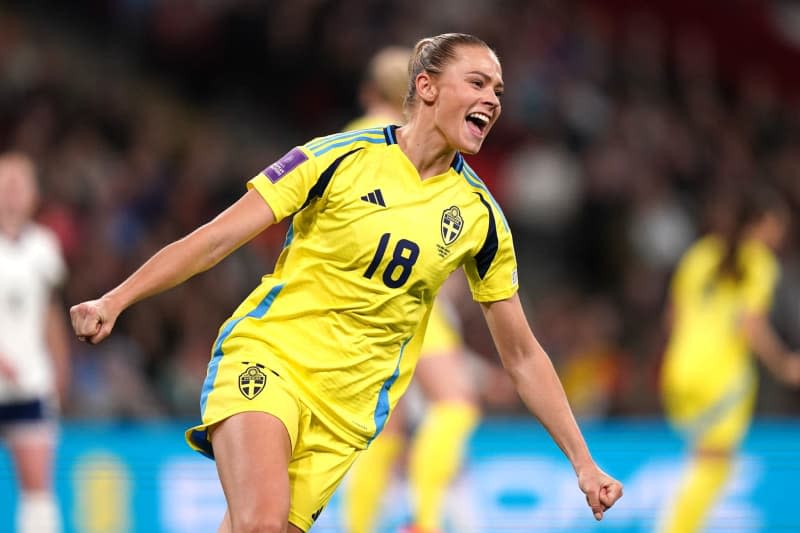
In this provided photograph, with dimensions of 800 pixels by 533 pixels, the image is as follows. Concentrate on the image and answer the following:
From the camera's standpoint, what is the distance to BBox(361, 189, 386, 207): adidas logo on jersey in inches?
162

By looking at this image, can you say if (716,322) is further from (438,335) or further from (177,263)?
(177,263)

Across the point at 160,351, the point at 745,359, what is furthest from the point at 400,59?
the point at 160,351

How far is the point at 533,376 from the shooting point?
4.29 metres

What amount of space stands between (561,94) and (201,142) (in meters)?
3.39

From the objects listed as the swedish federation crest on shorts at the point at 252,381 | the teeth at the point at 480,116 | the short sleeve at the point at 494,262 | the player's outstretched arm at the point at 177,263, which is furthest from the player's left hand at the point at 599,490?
the player's outstretched arm at the point at 177,263

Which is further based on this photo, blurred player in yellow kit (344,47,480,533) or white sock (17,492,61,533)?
white sock (17,492,61,533)

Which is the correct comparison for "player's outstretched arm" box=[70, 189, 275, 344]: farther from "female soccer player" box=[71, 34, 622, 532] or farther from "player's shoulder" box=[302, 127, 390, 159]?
"player's shoulder" box=[302, 127, 390, 159]

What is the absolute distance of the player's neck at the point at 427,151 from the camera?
4.22 m

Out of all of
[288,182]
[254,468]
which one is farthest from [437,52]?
[254,468]

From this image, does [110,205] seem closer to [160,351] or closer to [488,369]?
[160,351]

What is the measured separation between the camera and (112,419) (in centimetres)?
980

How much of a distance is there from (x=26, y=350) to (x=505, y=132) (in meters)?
6.58

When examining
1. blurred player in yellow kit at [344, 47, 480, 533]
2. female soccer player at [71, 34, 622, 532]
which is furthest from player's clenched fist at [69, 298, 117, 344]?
blurred player in yellow kit at [344, 47, 480, 533]

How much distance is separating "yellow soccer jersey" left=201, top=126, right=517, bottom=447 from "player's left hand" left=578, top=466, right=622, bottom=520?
2.01 feet
